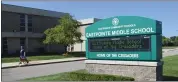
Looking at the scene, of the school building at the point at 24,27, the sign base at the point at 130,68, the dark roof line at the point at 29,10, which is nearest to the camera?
the sign base at the point at 130,68

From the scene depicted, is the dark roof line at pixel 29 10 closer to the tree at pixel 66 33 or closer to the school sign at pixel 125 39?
the tree at pixel 66 33

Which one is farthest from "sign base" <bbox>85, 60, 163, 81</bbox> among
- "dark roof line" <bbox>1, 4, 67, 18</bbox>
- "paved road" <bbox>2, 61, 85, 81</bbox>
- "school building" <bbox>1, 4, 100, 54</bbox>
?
"dark roof line" <bbox>1, 4, 67, 18</bbox>

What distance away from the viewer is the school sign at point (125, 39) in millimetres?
11836

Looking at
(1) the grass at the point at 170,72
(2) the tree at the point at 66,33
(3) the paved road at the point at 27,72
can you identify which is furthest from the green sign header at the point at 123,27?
(2) the tree at the point at 66,33

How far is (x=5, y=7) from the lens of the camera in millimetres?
40281

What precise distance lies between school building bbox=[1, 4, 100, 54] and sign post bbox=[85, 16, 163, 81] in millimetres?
27584

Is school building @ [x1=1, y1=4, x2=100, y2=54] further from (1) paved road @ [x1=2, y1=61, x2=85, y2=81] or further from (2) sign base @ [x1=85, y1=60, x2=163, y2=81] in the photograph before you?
(2) sign base @ [x1=85, y1=60, x2=163, y2=81]

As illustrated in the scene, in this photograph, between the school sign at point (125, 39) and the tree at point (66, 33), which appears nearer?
the school sign at point (125, 39)

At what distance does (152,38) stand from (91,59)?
3.87 m

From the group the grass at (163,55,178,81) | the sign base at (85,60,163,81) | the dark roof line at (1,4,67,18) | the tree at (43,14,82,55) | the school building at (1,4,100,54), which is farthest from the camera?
the school building at (1,4,100,54)

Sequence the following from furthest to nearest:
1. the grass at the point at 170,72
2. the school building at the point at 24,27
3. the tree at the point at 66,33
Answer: the school building at the point at 24,27, the tree at the point at 66,33, the grass at the point at 170,72

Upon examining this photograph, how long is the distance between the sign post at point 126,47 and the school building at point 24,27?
→ 90.5ft

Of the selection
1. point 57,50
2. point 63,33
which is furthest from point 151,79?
point 57,50

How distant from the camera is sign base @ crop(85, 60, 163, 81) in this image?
11789 millimetres
